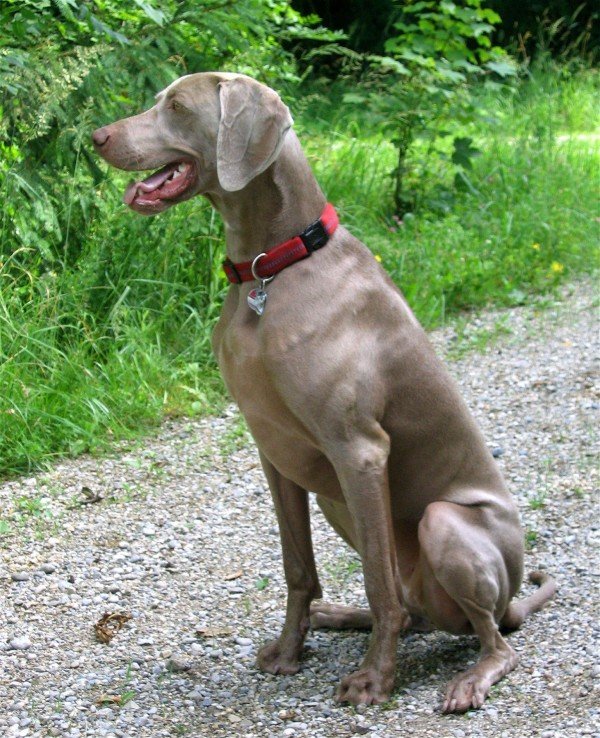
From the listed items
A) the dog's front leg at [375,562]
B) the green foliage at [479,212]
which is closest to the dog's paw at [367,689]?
the dog's front leg at [375,562]

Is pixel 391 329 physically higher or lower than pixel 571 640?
higher

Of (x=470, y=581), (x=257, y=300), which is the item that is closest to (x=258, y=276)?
(x=257, y=300)

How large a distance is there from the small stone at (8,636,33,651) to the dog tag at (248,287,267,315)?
129 cm

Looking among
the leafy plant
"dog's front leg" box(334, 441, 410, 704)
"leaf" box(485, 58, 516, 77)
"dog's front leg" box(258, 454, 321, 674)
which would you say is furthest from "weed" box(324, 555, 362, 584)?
"leaf" box(485, 58, 516, 77)

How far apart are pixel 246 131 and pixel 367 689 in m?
1.52

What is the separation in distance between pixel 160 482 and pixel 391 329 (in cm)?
187

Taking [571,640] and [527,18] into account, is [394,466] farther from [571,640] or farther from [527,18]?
[527,18]

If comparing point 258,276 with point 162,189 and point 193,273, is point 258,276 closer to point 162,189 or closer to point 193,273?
point 162,189

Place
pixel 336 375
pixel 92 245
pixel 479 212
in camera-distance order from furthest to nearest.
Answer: pixel 479 212
pixel 92 245
pixel 336 375

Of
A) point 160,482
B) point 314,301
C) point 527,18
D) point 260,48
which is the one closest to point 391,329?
point 314,301

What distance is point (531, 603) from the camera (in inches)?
136

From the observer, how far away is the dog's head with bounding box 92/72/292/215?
2.95 m

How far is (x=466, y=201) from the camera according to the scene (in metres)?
Result: 7.94

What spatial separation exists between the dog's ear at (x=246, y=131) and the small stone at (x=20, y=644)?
154cm
